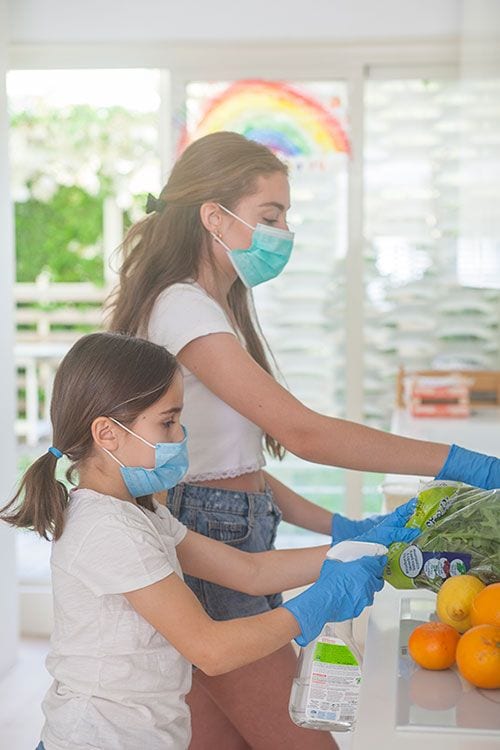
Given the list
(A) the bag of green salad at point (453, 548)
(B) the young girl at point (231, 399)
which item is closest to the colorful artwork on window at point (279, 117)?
(B) the young girl at point (231, 399)

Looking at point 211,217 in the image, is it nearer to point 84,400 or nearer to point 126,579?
point 84,400

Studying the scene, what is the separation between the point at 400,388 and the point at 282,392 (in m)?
2.20

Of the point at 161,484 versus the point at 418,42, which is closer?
the point at 161,484

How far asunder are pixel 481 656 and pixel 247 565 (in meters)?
0.53

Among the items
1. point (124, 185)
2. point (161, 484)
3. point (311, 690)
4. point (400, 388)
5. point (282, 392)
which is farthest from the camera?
point (124, 185)

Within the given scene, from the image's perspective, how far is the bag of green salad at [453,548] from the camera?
4.26 feet

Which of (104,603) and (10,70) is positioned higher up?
(10,70)

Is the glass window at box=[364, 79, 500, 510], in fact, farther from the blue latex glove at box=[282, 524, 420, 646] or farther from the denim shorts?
the blue latex glove at box=[282, 524, 420, 646]

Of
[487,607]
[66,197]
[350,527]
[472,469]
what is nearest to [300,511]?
[350,527]

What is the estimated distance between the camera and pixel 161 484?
1411 mm

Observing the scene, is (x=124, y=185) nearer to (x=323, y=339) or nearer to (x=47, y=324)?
(x=47, y=324)

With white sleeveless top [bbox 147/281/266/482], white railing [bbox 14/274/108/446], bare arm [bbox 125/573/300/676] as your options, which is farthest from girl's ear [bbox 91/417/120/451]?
white railing [bbox 14/274/108/446]

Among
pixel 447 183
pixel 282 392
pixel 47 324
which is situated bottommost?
pixel 47 324

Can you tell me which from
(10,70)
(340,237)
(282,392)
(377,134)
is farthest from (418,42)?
(282,392)
